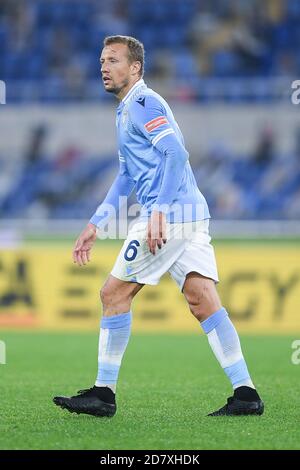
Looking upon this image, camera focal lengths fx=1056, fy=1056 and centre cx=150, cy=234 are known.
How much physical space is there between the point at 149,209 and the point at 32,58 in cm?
1765

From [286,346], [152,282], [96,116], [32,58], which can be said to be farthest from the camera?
[32,58]

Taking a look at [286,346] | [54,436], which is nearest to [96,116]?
[286,346]

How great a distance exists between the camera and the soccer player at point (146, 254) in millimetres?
5906

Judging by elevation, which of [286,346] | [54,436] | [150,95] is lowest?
[286,346]

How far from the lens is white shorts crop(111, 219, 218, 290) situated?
233 inches

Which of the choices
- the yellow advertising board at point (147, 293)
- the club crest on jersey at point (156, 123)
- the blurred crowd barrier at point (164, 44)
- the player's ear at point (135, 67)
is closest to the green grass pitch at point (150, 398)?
the yellow advertising board at point (147, 293)

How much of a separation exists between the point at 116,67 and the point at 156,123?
0.47 m

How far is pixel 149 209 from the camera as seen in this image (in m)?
5.98

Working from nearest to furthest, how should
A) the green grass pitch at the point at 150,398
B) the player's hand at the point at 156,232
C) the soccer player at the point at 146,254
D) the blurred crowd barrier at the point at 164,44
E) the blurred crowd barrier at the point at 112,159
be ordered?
the green grass pitch at the point at 150,398 < the player's hand at the point at 156,232 < the soccer player at the point at 146,254 < the blurred crowd barrier at the point at 112,159 < the blurred crowd barrier at the point at 164,44

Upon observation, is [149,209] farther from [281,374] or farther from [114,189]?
[281,374]

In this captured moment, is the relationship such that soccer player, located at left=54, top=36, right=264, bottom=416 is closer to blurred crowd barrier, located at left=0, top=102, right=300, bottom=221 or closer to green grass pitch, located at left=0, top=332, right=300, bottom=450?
green grass pitch, located at left=0, top=332, right=300, bottom=450

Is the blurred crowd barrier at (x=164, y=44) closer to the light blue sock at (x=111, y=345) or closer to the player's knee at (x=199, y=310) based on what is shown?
the player's knee at (x=199, y=310)

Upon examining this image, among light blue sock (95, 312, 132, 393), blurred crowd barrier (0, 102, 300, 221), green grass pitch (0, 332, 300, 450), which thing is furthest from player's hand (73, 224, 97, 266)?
blurred crowd barrier (0, 102, 300, 221)

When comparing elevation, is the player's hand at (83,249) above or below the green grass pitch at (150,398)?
above
